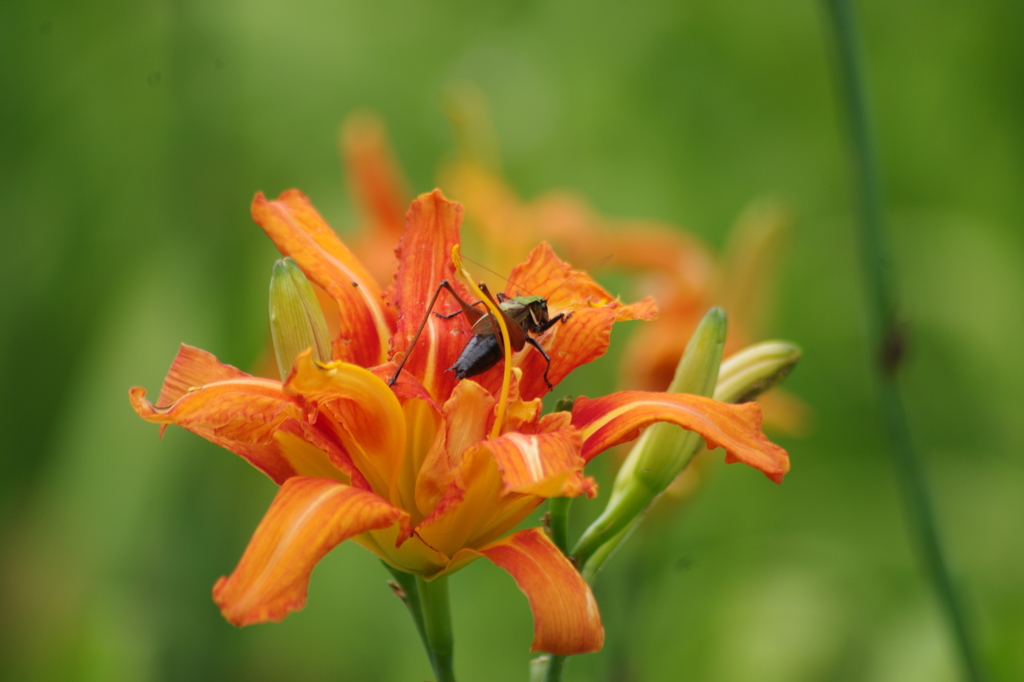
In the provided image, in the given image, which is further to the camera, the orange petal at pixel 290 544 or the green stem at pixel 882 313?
the green stem at pixel 882 313

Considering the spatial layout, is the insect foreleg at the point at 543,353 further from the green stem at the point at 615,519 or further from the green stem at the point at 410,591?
the green stem at the point at 410,591

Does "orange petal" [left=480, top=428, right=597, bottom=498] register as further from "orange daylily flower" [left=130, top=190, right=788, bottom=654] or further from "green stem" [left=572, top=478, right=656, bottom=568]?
"green stem" [left=572, top=478, right=656, bottom=568]

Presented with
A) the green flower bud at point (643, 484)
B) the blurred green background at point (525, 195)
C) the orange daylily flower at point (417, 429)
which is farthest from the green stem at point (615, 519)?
the blurred green background at point (525, 195)

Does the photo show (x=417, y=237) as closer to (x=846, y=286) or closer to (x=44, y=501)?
(x=44, y=501)

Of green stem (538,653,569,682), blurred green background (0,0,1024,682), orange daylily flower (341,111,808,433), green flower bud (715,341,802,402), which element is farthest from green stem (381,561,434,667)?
orange daylily flower (341,111,808,433)

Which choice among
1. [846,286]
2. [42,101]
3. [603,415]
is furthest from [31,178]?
[846,286]

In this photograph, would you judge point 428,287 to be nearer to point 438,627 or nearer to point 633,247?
point 438,627
